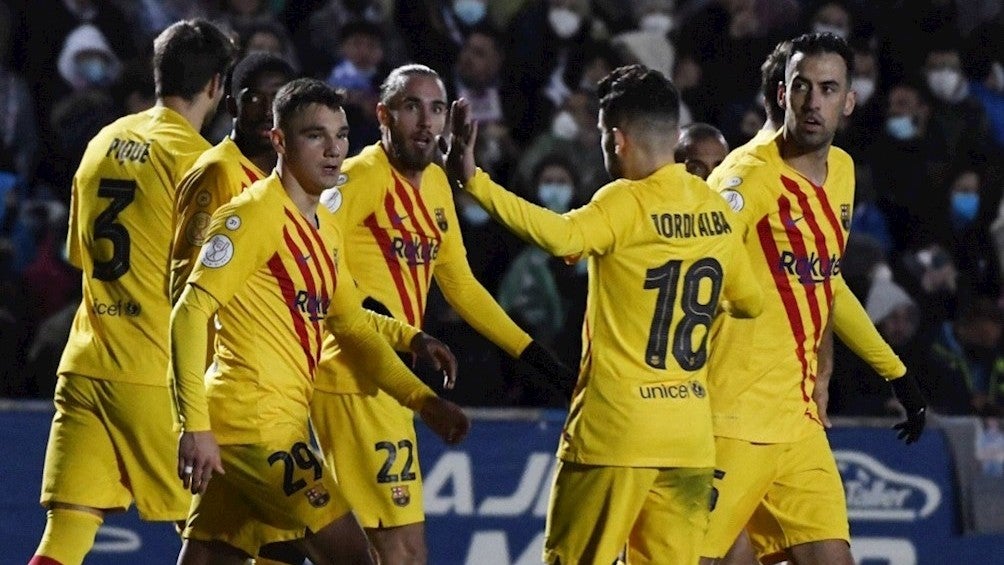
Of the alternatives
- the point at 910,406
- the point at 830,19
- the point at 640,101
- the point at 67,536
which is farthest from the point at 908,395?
the point at 830,19

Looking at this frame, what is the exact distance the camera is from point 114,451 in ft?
26.3

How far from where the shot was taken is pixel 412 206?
8453 mm

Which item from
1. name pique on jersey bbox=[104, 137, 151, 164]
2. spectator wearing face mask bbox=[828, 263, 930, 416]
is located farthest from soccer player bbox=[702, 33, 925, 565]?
spectator wearing face mask bbox=[828, 263, 930, 416]

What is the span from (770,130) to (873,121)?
238 inches

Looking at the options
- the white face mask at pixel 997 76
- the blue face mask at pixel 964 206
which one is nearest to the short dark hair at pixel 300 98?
the blue face mask at pixel 964 206

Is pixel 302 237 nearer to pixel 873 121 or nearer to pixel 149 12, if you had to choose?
pixel 149 12

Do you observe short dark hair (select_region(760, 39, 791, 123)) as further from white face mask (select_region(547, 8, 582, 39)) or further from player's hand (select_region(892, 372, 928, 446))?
white face mask (select_region(547, 8, 582, 39))

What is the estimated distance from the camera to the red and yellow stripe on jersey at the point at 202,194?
7.30 m

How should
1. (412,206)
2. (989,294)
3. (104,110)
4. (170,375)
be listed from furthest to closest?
(989,294)
(104,110)
(412,206)
(170,375)

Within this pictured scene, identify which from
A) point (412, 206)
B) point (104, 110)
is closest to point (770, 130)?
point (412, 206)

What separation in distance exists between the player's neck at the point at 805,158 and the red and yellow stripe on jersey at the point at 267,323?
1834 mm

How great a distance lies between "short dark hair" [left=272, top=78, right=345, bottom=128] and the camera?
23.3 ft

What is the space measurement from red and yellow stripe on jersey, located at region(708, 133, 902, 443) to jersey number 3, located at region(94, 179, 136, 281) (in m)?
2.16

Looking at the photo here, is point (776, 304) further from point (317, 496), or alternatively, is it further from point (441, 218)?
point (317, 496)
